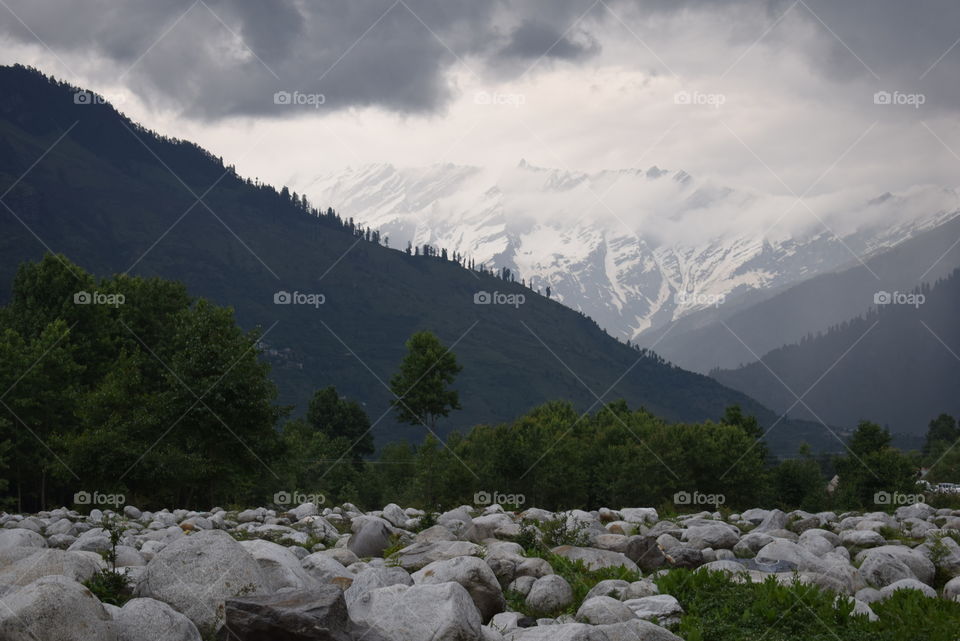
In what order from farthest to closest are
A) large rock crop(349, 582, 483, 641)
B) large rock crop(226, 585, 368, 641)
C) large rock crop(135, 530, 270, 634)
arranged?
large rock crop(135, 530, 270, 634)
large rock crop(349, 582, 483, 641)
large rock crop(226, 585, 368, 641)

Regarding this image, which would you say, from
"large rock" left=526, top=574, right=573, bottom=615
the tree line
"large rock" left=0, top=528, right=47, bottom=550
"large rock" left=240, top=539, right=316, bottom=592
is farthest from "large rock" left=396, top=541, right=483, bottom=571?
the tree line

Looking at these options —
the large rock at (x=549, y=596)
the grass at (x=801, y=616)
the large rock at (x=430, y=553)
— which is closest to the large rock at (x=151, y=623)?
the large rock at (x=549, y=596)

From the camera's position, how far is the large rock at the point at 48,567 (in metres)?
16.9

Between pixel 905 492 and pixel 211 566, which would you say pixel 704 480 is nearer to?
pixel 905 492

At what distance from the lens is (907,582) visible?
65.6ft

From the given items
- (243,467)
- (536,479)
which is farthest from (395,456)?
(243,467)

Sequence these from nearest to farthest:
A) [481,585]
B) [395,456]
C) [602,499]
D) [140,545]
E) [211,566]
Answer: [211,566] → [481,585] → [140,545] → [602,499] → [395,456]

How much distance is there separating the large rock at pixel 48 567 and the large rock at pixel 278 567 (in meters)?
3.29

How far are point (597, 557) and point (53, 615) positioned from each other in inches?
596

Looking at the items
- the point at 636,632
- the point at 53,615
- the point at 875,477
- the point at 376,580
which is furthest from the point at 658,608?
the point at 875,477

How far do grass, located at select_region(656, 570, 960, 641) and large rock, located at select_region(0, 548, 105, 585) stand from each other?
12.4m

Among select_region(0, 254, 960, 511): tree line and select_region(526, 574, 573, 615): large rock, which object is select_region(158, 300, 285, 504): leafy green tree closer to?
select_region(0, 254, 960, 511): tree line

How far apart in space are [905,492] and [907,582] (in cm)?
4751

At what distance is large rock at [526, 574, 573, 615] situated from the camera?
1914cm
